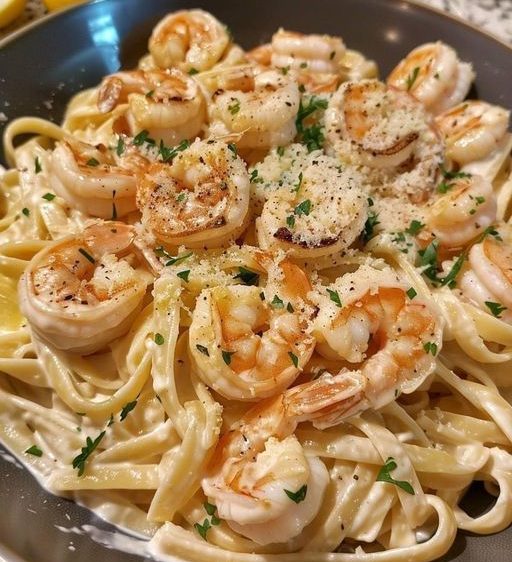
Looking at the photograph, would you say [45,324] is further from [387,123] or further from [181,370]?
[387,123]

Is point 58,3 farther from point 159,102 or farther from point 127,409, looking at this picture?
point 127,409

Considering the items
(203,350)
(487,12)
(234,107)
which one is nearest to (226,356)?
(203,350)

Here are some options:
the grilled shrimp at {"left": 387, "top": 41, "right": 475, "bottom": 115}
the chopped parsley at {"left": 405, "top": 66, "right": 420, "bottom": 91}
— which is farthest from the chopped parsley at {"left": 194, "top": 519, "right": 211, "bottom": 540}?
the chopped parsley at {"left": 405, "top": 66, "right": 420, "bottom": 91}

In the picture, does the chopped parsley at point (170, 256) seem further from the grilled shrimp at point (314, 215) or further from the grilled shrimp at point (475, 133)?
the grilled shrimp at point (475, 133)

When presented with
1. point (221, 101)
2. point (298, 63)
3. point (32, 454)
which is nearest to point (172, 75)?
point (221, 101)

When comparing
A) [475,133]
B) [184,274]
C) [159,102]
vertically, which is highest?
[475,133]

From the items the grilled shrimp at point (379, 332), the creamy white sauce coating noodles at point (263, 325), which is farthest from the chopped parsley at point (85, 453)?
Result: the grilled shrimp at point (379, 332)
